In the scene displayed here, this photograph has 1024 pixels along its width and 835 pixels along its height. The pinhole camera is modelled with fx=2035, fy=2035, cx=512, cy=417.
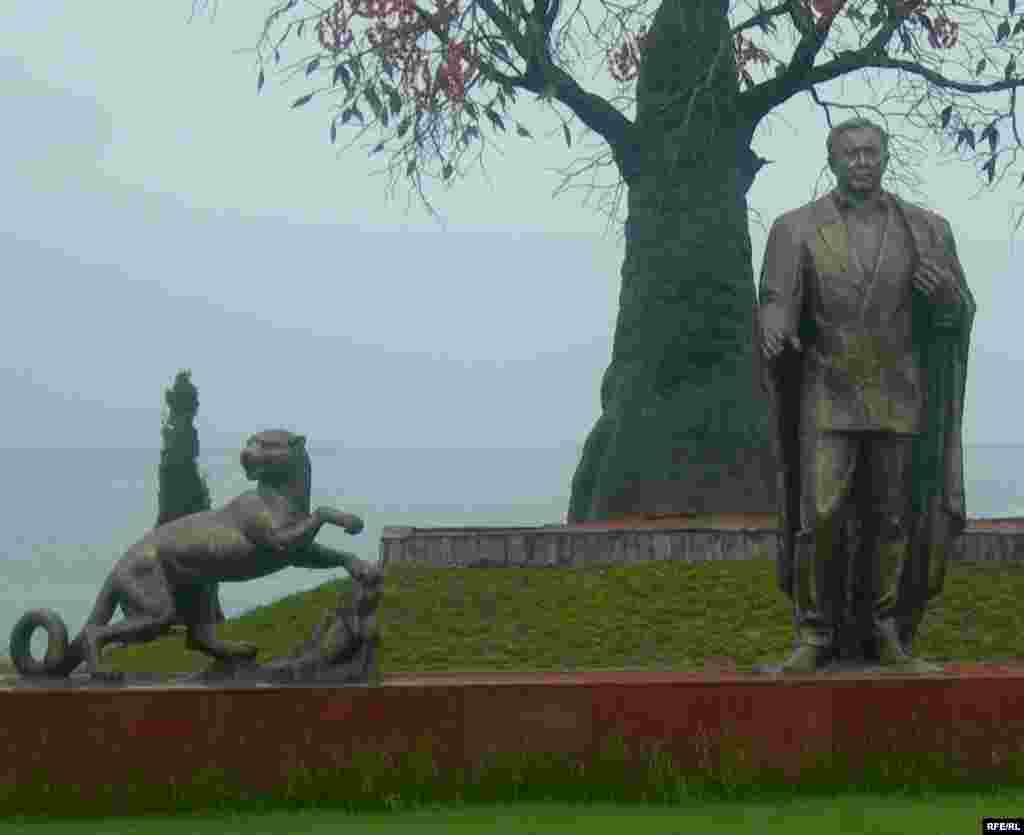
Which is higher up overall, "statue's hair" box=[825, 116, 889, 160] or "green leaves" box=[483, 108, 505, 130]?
"green leaves" box=[483, 108, 505, 130]

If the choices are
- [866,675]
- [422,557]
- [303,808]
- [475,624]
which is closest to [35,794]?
[303,808]

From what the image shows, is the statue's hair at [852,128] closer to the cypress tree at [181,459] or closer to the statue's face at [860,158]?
the statue's face at [860,158]

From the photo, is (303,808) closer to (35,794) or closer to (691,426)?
(35,794)

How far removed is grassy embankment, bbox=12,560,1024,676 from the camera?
38.2ft

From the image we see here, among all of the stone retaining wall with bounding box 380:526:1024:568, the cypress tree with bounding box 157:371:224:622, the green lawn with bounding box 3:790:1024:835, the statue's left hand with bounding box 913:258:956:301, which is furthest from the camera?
the cypress tree with bounding box 157:371:224:622

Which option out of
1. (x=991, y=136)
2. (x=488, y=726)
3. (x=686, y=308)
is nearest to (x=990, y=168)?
(x=991, y=136)

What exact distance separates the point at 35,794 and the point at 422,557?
6.73 metres

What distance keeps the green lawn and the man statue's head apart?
2422 mm

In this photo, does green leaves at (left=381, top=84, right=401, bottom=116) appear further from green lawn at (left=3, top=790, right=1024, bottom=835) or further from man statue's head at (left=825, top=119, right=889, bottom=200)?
green lawn at (left=3, top=790, right=1024, bottom=835)

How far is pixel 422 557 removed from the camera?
14039mm

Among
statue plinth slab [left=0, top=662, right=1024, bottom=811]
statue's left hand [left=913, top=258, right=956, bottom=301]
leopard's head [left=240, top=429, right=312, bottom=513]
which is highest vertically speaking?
statue's left hand [left=913, top=258, right=956, bottom=301]

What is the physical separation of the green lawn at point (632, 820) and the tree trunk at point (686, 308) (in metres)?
8.46

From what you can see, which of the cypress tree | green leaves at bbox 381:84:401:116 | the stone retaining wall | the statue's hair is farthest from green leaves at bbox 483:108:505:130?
the statue's hair

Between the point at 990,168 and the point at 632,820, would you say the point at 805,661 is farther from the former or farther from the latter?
the point at 990,168
